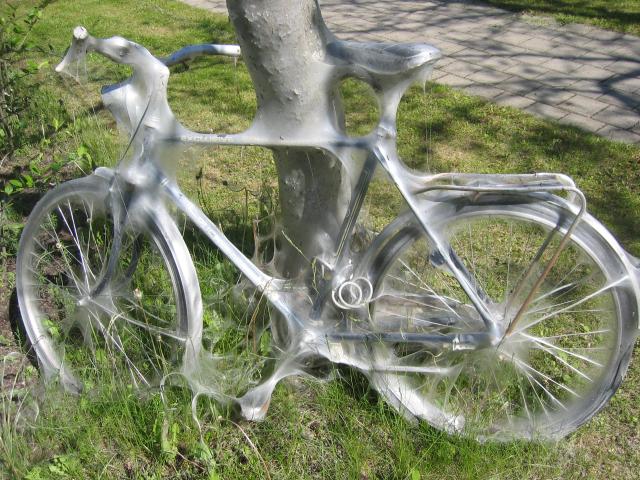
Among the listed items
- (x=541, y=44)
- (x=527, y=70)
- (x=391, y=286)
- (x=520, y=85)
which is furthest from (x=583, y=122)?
(x=391, y=286)

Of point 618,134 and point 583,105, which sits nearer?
point 618,134

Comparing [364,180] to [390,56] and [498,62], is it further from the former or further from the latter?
[498,62]

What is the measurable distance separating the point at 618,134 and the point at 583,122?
0.26 meters

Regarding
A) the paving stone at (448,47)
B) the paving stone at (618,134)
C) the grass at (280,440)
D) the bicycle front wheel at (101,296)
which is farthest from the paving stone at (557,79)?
the bicycle front wheel at (101,296)

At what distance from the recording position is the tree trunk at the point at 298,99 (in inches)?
88.5

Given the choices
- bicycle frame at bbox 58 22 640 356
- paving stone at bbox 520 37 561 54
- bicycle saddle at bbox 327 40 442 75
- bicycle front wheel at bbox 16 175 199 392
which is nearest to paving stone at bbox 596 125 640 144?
paving stone at bbox 520 37 561 54

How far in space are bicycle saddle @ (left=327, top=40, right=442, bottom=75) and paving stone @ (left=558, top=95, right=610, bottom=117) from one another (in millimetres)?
3035

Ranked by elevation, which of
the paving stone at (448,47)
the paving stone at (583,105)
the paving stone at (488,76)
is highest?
the paving stone at (583,105)

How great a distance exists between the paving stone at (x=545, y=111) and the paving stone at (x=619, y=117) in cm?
A: 23

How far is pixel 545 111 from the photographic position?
15.9 feet

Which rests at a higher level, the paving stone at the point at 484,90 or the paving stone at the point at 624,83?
the paving stone at the point at 624,83

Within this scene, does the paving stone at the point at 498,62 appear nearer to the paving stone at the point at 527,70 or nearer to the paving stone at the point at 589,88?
the paving stone at the point at 527,70

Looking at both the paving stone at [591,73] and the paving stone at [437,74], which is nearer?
the paving stone at [591,73]

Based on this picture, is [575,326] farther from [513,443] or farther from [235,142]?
[235,142]
